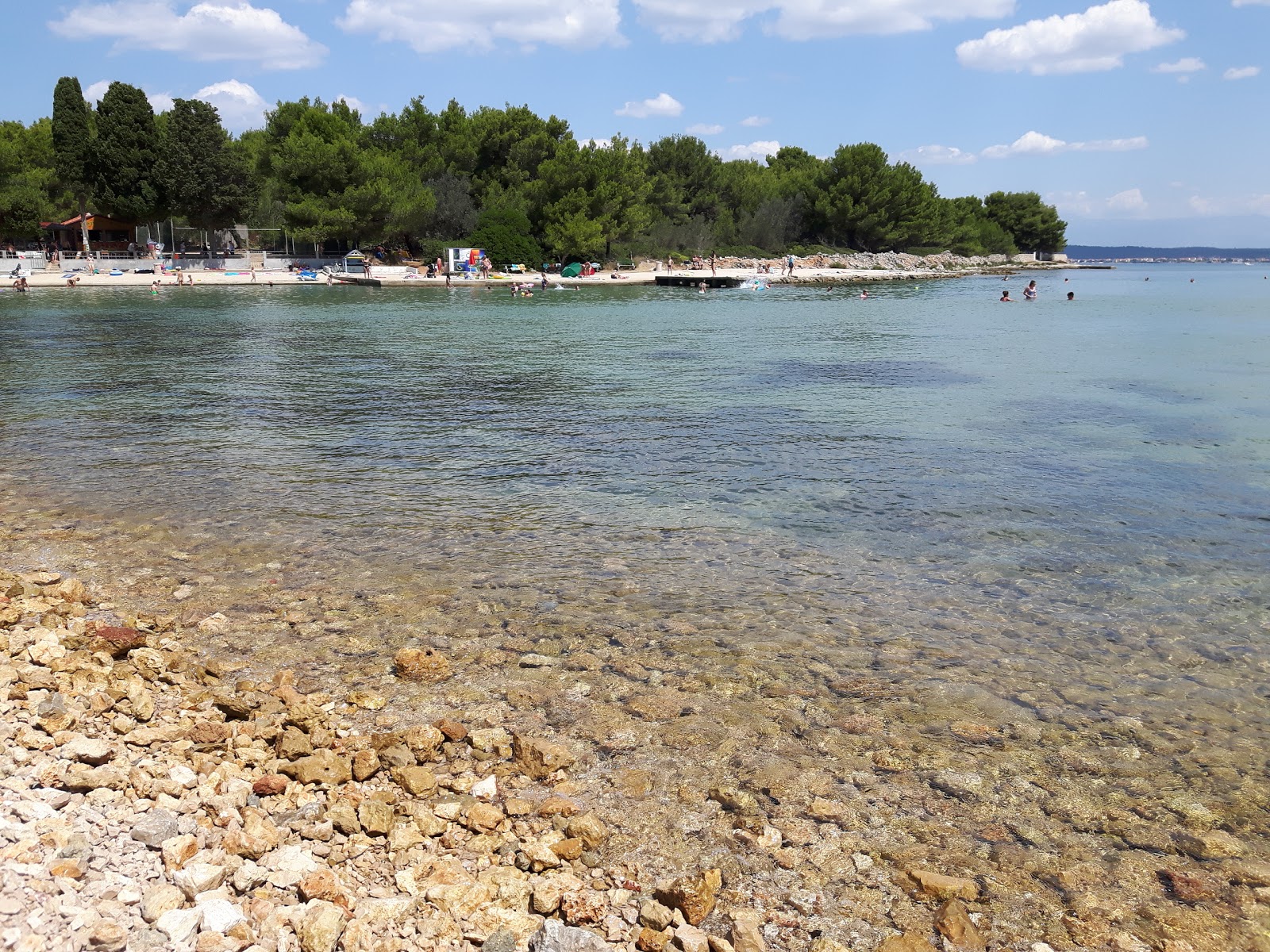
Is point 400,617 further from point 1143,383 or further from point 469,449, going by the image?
point 1143,383

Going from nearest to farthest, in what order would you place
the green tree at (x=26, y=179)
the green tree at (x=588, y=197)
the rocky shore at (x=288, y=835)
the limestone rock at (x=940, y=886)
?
the rocky shore at (x=288, y=835), the limestone rock at (x=940, y=886), the green tree at (x=26, y=179), the green tree at (x=588, y=197)

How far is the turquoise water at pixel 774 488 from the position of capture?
7.89 m

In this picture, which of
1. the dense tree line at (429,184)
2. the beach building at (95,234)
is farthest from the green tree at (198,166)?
the beach building at (95,234)

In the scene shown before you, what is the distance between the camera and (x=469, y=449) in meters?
16.0

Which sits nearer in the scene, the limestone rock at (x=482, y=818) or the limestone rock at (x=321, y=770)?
the limestone rock at (x=482, y=818)

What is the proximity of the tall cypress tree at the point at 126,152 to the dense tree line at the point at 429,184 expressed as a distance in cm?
12

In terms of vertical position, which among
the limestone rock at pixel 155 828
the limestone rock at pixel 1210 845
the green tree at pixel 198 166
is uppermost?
the green tree at pixel 198 166

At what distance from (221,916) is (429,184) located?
95.3 metres

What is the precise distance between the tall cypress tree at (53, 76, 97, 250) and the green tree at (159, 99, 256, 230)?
5.60 metres

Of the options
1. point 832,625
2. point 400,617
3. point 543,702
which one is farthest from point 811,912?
point 400,617

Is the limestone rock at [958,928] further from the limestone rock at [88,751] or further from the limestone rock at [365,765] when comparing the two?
the limestone rock at [88,751]

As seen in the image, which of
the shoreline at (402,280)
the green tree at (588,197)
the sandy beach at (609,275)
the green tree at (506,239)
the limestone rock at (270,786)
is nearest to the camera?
the limestone rock at (270,786)

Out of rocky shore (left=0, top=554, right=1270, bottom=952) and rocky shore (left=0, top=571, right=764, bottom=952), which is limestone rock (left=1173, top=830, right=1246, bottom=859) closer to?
rocky shore (left=0, top=554, right=1270, bottom=952)

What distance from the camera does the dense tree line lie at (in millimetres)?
72500
